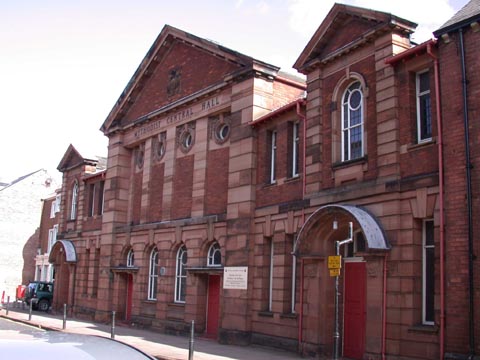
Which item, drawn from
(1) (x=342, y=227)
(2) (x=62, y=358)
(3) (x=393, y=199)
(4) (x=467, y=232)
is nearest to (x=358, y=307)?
(1) (x=342, y=227)

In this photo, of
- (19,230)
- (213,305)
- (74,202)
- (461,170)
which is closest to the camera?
(461,170)

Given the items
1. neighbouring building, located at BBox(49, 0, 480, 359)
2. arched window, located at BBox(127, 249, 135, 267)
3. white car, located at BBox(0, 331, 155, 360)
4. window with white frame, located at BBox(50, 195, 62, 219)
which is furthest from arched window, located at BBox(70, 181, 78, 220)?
white car, located at BBox(0, 331, 155, 360)

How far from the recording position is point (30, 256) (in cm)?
5325

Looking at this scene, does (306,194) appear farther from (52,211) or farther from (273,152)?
(52,211)

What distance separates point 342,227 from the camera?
1630cm

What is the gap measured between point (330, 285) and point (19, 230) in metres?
42.2

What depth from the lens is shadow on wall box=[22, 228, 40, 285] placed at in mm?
52375

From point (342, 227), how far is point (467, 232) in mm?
4260

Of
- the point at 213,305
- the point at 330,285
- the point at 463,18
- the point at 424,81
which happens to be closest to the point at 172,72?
the point at 213,305

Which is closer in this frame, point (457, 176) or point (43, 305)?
point (457, 176)

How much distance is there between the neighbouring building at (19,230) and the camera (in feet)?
170

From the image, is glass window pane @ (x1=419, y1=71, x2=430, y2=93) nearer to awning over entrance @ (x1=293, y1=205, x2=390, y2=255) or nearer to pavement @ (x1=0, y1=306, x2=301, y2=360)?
awning over entrance @ (x1=293, y1=205, x2=390, y2=255)

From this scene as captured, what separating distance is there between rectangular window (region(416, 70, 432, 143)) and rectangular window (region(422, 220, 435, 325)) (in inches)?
82.4

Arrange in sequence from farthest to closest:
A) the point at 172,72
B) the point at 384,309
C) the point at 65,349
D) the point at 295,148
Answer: the point at 172,72 → the point at 295,148 → the point at 384,309 → the point at 65,349
